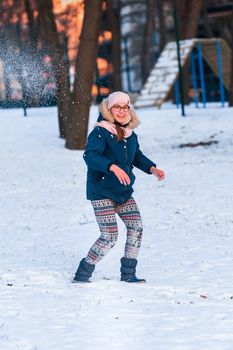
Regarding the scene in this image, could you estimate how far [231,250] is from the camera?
961 centimetres

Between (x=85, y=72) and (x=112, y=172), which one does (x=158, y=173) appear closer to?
(x=112, y=172)

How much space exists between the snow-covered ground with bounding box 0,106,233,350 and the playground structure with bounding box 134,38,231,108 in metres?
8.82

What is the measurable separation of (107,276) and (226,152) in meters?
10.6

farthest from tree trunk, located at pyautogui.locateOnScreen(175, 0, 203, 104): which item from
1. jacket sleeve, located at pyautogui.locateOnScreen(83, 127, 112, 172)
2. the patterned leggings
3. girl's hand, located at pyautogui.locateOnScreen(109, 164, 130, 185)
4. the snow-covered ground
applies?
girl's hand, located at pyautogui.locateOnScreen(109, 164, 130, 185)

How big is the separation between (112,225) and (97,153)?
622 mm

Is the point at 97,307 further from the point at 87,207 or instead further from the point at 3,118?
the point at 3,118

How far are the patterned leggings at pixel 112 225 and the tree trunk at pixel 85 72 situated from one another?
11432mm

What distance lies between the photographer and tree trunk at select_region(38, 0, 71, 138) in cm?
2029

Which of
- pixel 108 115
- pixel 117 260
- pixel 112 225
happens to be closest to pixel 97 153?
pixel 108 115

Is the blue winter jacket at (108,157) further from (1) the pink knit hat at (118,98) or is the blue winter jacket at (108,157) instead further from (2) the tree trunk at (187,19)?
(2) the tree trunk at (187,19)

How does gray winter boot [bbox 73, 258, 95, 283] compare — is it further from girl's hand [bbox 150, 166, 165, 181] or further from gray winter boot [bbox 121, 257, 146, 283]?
girl's hand [bbox 150, 166, 165, 181]

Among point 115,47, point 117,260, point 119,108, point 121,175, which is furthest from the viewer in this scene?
point 115,47

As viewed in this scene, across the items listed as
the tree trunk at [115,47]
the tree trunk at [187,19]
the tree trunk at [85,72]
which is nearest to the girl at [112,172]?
the tree trunk at [85,72]

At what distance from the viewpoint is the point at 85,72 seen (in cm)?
1938
